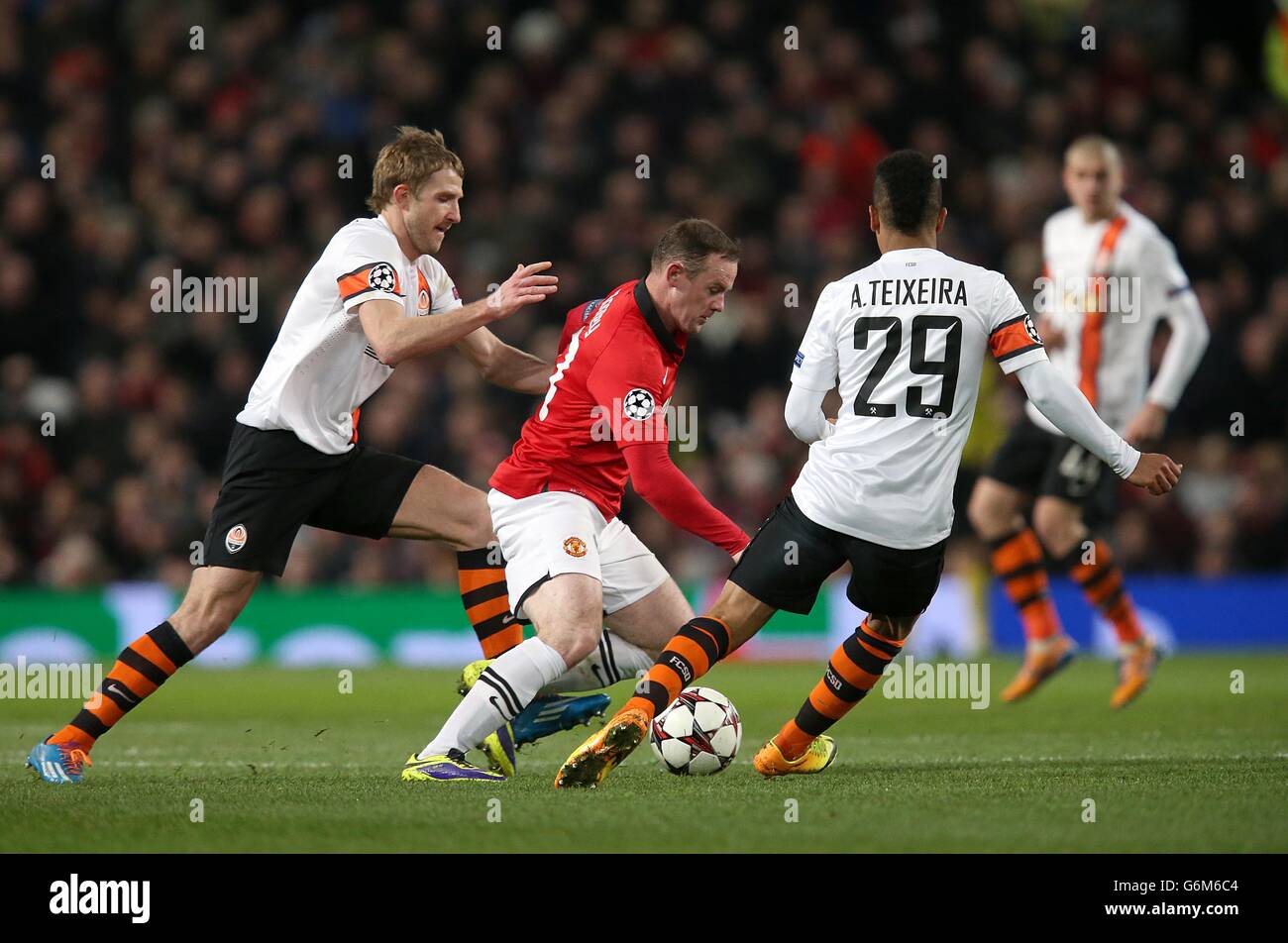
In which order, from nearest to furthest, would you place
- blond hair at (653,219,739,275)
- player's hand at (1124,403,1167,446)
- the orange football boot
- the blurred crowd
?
the orange football boot < blond hair at (653,219,739,275) < player's hand at (1124,403,1167,446) < the blurred crowd

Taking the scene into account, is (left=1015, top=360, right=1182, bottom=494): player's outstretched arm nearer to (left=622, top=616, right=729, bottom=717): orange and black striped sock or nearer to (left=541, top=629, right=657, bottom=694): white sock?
(left=622, top=616, right=729, bottom=717): orange and black striped sock

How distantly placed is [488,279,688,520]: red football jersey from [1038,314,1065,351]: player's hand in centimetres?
343

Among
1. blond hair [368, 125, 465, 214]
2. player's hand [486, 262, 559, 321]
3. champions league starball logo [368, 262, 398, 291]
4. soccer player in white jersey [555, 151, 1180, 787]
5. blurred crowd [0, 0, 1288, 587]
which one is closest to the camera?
soccer player in white jersey [555, 151, 1180, 787]

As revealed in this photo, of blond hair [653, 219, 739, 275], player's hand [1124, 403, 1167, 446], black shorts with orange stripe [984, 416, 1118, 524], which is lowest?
black shorts with orange stripe [984, 416, 1118, 524]

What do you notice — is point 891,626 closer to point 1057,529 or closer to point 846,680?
point 846,680

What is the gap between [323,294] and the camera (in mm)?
6047

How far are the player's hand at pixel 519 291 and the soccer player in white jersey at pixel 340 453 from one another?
17 mm

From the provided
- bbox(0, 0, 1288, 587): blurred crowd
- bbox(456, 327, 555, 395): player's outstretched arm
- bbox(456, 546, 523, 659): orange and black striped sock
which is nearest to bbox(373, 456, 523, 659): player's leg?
bbox(456, 546, 523, 659): orange and black striped sock

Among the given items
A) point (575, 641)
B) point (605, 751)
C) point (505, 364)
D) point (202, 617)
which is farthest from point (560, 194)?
point (605, 751)

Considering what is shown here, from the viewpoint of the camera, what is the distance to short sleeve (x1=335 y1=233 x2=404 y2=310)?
5773 millimetres

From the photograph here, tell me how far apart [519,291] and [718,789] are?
1.75m

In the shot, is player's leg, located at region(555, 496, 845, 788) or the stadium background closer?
player's leg, located at region(555, 496, 845, 788)

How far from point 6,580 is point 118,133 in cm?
437

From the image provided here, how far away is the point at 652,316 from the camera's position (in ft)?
18.8
